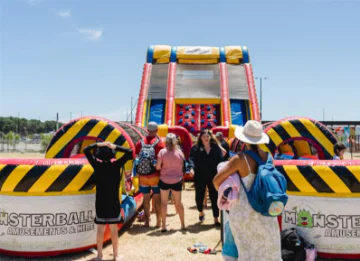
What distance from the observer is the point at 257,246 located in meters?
2.69

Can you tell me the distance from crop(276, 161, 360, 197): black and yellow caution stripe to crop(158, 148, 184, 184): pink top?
63.1 inches

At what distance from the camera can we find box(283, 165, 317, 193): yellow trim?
3.79 meters

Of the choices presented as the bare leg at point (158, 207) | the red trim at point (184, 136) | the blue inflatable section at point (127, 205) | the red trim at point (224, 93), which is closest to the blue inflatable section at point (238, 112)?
the red trim at point (224, 93)

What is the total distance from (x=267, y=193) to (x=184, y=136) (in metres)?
7.06

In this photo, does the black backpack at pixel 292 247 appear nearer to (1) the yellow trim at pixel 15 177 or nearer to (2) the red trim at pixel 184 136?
(1) the yellow trim at pixel 15 177

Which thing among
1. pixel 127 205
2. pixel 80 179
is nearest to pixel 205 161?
pixel 127 205

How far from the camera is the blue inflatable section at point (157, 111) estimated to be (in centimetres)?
1199

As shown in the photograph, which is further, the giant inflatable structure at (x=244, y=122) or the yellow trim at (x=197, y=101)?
the yellow trim at (x=197, y=101)

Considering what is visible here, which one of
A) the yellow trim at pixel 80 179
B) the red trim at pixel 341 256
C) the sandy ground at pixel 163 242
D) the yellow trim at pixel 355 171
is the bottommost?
the sandy ground at pixel 163 242

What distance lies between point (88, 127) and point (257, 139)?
133 inches

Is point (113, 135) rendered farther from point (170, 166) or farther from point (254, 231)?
point (254, 231)

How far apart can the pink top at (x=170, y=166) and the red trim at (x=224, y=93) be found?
251 inches

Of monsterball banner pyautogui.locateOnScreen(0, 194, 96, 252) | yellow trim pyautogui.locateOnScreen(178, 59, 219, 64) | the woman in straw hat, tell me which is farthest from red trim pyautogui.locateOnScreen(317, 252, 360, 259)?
yellow trim pyautogui.locateOnScreen(178, 59, 219, 64)

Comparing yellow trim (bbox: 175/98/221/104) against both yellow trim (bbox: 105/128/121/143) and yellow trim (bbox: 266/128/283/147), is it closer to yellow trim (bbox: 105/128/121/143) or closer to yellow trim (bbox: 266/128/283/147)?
yellow trim (bbox: 266/128/283/147)
